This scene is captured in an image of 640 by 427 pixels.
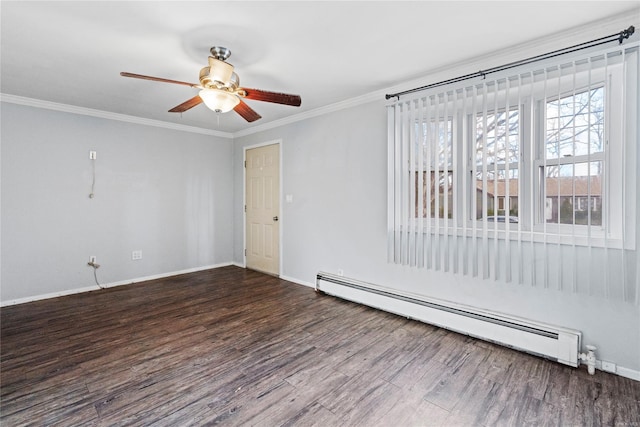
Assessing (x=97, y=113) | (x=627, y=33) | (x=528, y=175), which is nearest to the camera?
(x=627, y=33)

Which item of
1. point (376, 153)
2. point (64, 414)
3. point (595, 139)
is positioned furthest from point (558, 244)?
point (64, 414)

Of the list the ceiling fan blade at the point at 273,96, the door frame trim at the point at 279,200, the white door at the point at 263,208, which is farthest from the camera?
the white door at the point at 263,208

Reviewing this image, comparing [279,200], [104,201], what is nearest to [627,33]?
[279,200]

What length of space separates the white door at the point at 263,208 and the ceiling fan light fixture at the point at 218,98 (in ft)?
7.30

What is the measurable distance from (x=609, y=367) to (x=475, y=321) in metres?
0.85

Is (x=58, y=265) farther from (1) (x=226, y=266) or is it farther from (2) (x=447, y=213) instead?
(2) (x=447, y=213)

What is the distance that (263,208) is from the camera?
490 centimetres

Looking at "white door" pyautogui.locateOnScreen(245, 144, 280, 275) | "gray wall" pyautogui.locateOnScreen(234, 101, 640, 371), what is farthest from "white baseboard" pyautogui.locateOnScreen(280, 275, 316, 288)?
"white door" pyautogui.locateOnScreen(245, 144, 280, 275)

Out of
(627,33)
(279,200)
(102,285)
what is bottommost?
(102,285)

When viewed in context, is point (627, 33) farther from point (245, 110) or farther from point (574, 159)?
point (245, 110)

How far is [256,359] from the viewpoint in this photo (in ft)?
7.58

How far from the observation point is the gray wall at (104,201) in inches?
139

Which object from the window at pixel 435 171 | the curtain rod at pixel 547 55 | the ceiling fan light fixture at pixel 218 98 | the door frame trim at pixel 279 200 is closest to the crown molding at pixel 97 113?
the door frame trim at pixel 279 200

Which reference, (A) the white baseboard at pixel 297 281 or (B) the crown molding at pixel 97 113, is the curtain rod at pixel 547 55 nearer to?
(A) the white baseboard at pixel 297 281
